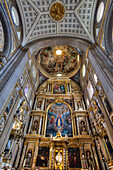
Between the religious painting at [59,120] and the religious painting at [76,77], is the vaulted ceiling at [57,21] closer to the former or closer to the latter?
the religious painting at [76,77]

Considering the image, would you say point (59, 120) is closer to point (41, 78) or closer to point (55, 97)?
point (55, 97)

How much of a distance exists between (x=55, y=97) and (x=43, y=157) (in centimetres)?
968

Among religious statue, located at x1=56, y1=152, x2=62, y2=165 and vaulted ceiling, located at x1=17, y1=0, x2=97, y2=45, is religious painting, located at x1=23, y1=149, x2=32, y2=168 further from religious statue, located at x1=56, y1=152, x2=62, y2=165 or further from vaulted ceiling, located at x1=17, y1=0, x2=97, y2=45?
vaulted ceiling, located at x1=17, y1=0, x2=97, y2=45

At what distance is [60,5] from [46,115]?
1631 cm

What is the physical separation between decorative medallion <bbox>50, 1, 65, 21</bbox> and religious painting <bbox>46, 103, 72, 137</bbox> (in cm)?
1381

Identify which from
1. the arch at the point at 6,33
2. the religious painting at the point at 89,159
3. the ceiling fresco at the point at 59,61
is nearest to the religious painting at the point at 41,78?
the ceiling fresco at the point at 59,61

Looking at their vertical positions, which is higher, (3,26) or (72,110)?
(3,26)

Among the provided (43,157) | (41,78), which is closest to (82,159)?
A: (43,157)

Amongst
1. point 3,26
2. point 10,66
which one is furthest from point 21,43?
point 10,66

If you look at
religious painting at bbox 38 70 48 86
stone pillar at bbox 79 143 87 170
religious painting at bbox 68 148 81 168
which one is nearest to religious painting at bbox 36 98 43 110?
religious painting at bbox 38 70 48 86

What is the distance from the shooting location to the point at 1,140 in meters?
8.23

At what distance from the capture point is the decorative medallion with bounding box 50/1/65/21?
44.8 feet

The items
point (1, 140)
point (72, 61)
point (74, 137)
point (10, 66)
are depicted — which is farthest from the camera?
point (72, 61)

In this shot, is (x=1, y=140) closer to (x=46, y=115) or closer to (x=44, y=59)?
(x=46, y=115)
